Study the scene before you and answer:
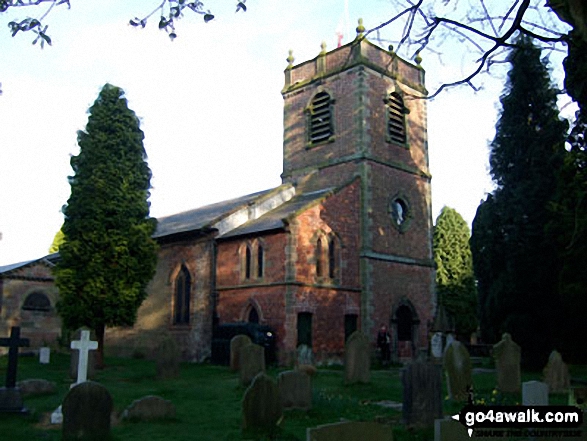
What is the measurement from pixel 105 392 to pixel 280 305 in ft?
44.7

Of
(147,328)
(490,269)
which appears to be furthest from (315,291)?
(147,328)

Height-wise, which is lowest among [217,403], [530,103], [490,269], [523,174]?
[217,403]

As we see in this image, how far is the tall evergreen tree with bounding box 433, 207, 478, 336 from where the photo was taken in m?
38.8

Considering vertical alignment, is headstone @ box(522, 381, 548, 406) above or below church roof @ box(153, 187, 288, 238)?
below

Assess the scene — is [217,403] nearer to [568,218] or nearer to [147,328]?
[568,218]

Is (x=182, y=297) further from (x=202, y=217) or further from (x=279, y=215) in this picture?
(x=279, y=215)

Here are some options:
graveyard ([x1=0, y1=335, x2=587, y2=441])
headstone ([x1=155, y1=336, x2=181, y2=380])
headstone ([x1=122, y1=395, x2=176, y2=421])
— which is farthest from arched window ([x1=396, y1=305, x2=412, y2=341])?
headstone ([x1=122, y1=395, x2=176, y2=421])

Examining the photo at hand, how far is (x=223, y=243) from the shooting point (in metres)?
24.4

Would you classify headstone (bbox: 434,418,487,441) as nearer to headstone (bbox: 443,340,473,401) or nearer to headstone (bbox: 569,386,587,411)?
headstone (bbox: 569,386,587,411)

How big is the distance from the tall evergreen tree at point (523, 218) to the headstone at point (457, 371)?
9.79 metres

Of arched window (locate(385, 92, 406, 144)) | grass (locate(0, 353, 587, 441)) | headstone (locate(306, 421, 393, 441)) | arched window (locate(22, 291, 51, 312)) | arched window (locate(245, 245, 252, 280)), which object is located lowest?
grass (locate(0, 353, 587, 441))

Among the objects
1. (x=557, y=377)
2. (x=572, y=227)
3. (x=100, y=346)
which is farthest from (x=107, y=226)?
(x=572, y=227)

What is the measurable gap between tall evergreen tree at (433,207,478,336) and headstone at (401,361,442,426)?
29877 millimetres

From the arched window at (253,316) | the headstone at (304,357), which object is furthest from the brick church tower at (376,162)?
the headstone at (304,357)
